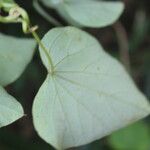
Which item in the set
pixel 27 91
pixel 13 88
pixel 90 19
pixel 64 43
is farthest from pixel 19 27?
pixel 64 43

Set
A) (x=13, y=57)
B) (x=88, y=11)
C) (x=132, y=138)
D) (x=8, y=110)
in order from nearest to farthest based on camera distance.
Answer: (x=8, y=110), (x=13, y=57), (x=88, y=11), (x=132, y=138)

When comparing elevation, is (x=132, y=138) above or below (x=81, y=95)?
below

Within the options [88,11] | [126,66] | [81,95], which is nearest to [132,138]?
[126,66]

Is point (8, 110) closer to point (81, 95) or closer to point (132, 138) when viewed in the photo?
point (81, 95)

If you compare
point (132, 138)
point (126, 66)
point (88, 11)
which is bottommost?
point (132, 138)

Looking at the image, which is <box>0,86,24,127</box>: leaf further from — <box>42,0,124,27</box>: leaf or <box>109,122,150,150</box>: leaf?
<box>109,122,150,150</box>: leaf

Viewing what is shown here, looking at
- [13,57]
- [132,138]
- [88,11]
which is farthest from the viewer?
[132,138]
